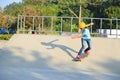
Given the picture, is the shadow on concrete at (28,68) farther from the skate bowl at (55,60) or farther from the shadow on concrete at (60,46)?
the shadow on concrete at (60,46)

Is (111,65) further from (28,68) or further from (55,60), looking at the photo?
(28,68)

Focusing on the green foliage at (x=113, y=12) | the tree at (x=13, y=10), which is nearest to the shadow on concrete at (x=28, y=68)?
the tree at (x=13, y=10)

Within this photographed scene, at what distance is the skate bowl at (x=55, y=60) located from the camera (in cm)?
1106

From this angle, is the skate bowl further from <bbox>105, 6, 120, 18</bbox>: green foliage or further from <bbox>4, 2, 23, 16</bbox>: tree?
<bbox>4, 2, 23, 16</bbox>: tree

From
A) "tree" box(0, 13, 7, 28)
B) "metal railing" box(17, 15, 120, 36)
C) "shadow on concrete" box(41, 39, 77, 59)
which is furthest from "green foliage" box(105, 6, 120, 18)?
"shadow on concrete" box(41, 39, 77, 59)

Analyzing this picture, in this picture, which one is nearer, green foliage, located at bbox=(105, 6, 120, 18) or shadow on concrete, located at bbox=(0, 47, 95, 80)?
shadow on concrete, located at bbox=(0, 47, 95, 80)

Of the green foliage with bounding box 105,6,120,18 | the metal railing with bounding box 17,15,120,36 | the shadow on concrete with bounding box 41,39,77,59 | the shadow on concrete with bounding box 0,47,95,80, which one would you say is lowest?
the shadow on concrete with bounding box 0,47,95,80

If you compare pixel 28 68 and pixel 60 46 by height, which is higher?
pixel 60 46

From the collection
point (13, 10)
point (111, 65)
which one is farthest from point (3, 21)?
Result: point (111, 65)

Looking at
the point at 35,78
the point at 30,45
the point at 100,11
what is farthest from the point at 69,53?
the point at 100,11

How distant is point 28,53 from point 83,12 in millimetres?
42210

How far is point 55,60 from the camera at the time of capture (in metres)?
13.5

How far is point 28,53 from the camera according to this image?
14242 mm

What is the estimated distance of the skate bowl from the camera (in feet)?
36.3
